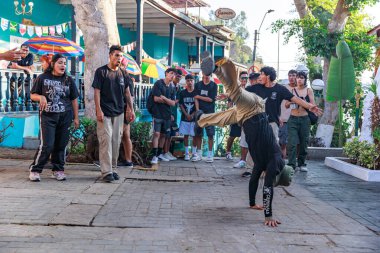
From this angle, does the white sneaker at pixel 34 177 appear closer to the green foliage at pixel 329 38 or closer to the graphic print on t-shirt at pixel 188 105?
the graphic print on t-shirt at pixel 188 105

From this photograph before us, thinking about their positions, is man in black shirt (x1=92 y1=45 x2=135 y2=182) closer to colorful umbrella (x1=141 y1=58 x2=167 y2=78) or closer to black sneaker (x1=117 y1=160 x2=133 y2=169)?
black sneaker (x1=117 y1=160 x2=133 y2=169)

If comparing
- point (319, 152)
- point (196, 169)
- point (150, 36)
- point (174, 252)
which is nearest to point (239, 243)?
point (174, 252)

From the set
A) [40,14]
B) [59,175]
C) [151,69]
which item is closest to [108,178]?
[59,175]

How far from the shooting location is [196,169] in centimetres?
873

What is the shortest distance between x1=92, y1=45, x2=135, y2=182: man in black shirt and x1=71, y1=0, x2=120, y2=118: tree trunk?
2.27 metres

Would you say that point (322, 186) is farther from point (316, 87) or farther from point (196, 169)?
point (316, 87)

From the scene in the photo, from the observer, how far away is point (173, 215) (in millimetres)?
5117

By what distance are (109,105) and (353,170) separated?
511 cm

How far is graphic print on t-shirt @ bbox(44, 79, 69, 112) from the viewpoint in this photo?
21.8 feet

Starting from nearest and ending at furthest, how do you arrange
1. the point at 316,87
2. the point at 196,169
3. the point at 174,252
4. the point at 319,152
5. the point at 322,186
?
1. the point at 174,252
2. the point at 322,186
3. the point at 196,169
4. the point at 319,152
5. the point at 316,87

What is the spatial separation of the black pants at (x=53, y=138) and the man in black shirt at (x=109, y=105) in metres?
0.54

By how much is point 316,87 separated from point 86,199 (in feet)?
33.0

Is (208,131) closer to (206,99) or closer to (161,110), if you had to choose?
(206,99)

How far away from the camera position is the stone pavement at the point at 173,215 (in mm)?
4086
